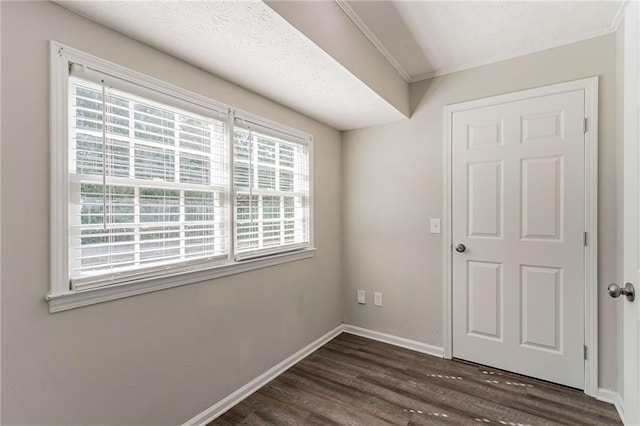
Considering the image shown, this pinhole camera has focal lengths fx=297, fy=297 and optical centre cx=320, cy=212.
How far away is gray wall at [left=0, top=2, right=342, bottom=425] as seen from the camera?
1.13 metres

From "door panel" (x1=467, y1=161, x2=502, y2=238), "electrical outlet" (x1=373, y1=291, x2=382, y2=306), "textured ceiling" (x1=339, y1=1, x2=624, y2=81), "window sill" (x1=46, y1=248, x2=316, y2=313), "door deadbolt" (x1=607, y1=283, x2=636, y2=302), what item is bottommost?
"electrical outlet" (x1=373, y1=291, x2=382, y2=306)

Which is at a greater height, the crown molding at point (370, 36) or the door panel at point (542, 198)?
the crown molding at point (370, 36)

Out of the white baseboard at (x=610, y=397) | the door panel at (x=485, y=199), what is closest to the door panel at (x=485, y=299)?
the door panel at (x=485, y=199)

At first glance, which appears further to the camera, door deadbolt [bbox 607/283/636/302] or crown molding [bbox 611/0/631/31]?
crown molding [bbox 611/0/631/31]

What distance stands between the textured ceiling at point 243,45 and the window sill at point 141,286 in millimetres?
1228

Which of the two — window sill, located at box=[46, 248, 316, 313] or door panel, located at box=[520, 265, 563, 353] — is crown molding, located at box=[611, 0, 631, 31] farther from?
window sill, located at box=[46, 248, 316, 313]

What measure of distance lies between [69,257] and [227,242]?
84cm

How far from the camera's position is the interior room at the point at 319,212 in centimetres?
122

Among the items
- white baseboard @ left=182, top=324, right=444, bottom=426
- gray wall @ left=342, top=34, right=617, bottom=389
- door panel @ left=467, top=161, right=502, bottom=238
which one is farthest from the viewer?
door panel @ left=467, top=161, right=502, bottom=238

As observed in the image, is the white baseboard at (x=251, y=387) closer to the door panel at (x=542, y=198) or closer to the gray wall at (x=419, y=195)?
the gray wall at (x=419, y=195)

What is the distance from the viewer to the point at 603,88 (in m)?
2.01

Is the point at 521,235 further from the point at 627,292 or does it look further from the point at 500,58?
the point at 500,58

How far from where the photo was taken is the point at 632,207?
3.67 feet

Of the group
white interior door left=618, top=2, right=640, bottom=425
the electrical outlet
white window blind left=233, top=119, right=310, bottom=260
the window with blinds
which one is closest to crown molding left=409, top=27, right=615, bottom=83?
white interior door left=618, top=2, right=640, bottom=425
